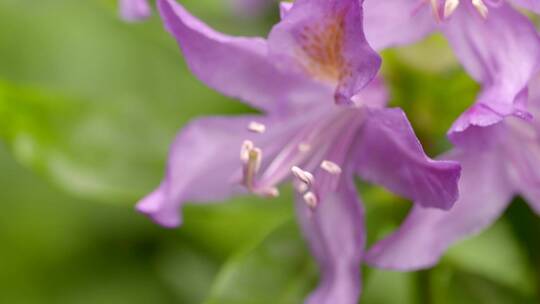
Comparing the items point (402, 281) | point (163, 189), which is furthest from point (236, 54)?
point (402, 281)

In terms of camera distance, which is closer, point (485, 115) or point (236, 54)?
point (485, 115)

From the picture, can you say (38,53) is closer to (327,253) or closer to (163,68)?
(163,68)

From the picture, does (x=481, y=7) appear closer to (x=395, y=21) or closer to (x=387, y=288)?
(x=395, y=21)

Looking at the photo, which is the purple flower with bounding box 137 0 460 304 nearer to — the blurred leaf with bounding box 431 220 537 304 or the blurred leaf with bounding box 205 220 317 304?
the blurred leaf with bounding box 205 220 317 304

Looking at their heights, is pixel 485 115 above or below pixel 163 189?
above

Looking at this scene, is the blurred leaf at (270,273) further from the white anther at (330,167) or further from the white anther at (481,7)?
the white anther at (481,7)

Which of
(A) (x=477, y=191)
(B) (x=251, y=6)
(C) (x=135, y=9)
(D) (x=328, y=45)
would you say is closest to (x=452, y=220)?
(A) (x=477, y=191)
